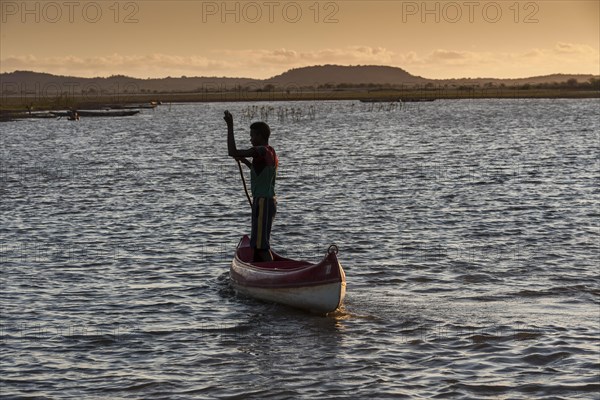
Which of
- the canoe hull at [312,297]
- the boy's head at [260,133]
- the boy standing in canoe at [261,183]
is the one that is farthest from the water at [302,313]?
the boy's head at [260,133]

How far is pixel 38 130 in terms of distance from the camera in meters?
94.8

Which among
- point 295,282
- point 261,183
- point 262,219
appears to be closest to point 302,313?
point 295,282

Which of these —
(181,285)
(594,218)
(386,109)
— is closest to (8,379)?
(181,285)

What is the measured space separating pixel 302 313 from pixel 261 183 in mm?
2416

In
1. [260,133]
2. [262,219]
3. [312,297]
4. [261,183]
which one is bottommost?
[312,297]

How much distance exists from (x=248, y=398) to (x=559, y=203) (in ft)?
73.9

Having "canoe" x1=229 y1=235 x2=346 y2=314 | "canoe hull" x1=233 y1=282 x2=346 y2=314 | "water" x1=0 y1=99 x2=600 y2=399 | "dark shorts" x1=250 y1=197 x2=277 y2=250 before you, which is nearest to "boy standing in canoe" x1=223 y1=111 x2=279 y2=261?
"dark shorts" x1=250 y1=197 x2=277 y2=250

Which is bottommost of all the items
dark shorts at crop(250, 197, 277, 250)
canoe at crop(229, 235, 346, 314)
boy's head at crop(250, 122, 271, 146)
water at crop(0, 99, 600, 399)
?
water at crop(0, 99, 600, 399)

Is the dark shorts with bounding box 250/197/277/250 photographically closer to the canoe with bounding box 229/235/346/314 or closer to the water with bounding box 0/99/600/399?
the canoe with bounding box 229/235/346/314

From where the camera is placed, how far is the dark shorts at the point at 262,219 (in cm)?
1805

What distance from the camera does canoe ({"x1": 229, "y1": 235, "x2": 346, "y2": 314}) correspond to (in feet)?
54.3

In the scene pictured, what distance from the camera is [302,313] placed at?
17.3m

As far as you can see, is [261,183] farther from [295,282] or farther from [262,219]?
[295,282]

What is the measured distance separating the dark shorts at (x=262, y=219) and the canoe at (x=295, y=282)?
41 cm
